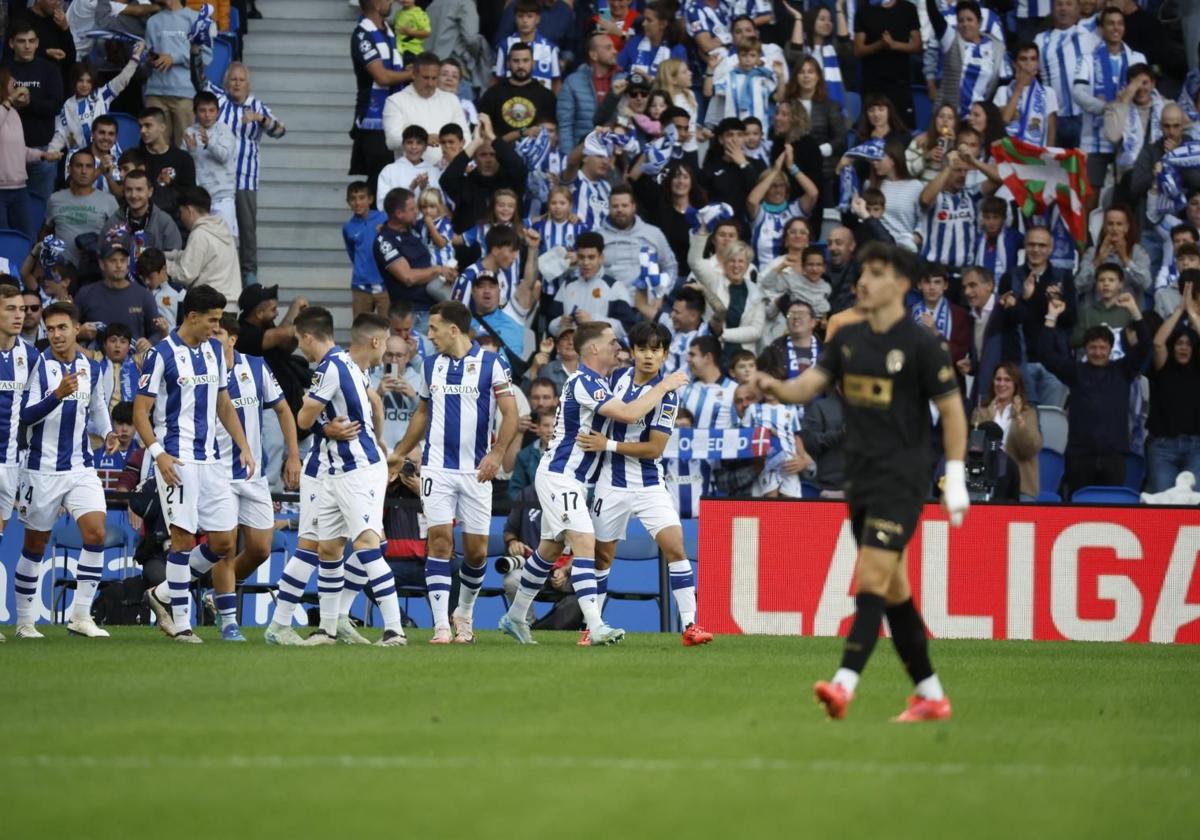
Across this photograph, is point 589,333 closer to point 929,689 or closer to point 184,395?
point 184,395

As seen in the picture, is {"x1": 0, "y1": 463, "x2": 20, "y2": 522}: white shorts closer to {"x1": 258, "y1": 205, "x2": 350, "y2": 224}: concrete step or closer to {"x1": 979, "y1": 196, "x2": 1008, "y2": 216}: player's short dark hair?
{"x1": 258, "y1": 205, "x2": 350, "y2": 224}: concrete step

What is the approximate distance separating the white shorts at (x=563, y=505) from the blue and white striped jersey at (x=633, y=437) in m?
0.30

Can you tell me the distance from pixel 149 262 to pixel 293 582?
286 inches

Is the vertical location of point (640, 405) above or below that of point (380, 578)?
above

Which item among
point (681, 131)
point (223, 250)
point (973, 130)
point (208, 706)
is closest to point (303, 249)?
point (223, 250)

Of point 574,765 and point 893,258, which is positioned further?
point 893,258

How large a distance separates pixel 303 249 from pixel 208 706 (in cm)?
1461

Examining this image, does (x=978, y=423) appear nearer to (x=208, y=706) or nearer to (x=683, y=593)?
(x=683, y=593)

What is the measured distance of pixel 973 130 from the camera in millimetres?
22234

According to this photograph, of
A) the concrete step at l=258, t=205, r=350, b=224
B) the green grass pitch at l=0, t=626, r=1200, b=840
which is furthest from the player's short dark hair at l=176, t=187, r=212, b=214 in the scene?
the green grass pitch at l=0, t=626, r=1200, b=840

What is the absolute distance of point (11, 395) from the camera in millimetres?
14273

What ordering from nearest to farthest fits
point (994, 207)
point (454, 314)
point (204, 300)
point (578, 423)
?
point (204, 300) < point (454, 314) < point (578, 423) < point (994, 207)

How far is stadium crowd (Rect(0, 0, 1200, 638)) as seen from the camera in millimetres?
19438

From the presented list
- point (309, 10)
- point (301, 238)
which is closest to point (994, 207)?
point (301, 238)
